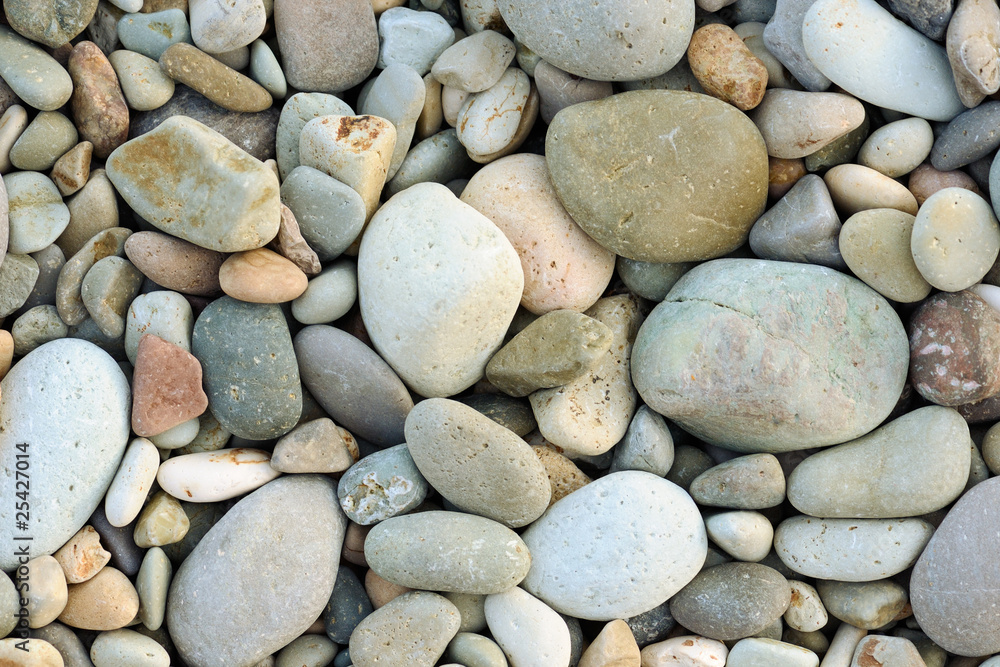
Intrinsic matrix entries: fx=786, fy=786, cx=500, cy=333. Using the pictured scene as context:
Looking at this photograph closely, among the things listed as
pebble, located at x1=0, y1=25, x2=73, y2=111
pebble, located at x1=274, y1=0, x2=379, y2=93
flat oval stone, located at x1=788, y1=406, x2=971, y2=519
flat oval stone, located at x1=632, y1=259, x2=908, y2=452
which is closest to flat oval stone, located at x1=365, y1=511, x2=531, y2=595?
flat oval stone, located at x1=632, y1=259, x2=908, y2=452

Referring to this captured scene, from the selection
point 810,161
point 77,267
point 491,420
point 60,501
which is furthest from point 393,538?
point 810,161

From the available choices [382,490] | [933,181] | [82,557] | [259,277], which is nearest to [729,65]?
[933,181]

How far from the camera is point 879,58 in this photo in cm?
211

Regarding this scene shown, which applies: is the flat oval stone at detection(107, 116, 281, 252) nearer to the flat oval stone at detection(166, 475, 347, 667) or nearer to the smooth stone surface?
the smooth stone surface

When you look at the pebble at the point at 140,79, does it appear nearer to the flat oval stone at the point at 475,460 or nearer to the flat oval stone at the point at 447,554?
the flat oval stone at the point at 475,460

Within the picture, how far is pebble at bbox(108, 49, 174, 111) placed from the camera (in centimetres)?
219

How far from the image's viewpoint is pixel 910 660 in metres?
2.05

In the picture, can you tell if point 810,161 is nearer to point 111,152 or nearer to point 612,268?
point 612,268

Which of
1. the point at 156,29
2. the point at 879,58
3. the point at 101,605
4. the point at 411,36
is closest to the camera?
the point at 101,605

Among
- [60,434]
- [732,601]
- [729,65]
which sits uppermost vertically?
[729,65]

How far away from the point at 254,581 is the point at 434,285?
910mm

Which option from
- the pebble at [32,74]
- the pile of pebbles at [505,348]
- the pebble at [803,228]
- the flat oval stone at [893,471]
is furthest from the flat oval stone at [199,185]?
the flat oval stone at [893,471]

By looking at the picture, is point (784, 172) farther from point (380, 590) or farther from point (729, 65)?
point (380, 590)

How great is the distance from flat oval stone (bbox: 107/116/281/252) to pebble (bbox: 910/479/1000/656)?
1.92 meters
